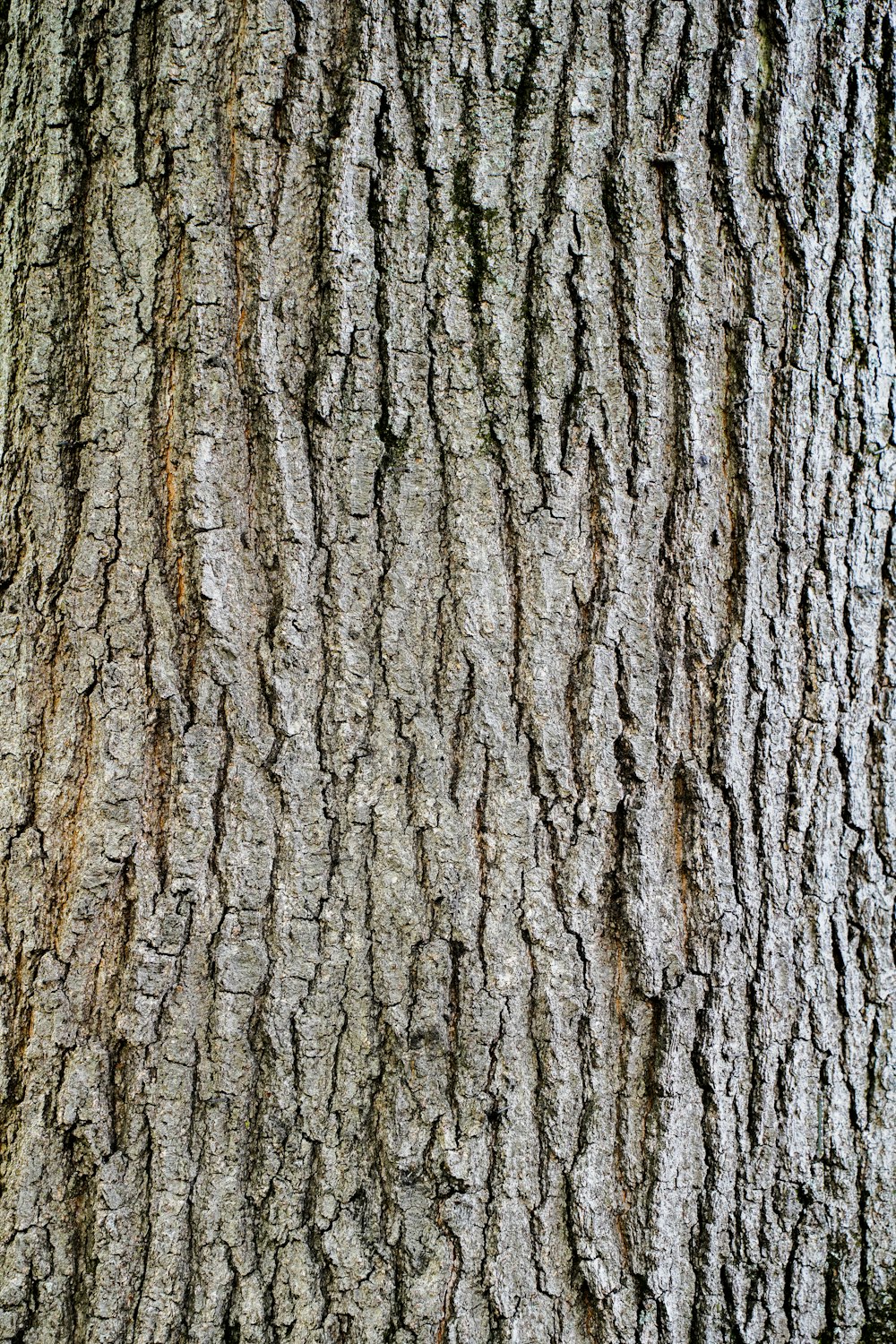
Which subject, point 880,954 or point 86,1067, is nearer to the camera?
point 86,1067

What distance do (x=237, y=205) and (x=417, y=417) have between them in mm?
425

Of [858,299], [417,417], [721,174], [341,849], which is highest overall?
[721,174]

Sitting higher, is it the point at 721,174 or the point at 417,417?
the point at 721,174

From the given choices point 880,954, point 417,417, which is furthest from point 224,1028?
point 880,954

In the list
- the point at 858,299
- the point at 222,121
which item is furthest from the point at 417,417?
the point at 858,299

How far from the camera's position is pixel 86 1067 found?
129 centimetres

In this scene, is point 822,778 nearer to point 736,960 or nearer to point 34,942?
point 736,960

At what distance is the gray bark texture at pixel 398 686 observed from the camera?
1.28 m

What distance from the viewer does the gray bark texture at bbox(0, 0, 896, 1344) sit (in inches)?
50.6

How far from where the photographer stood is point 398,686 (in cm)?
130

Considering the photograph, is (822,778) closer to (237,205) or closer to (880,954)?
(880,954)

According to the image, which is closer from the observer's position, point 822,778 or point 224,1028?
point 224,1028

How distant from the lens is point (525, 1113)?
4.29 ft

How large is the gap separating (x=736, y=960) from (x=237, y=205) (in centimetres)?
142
